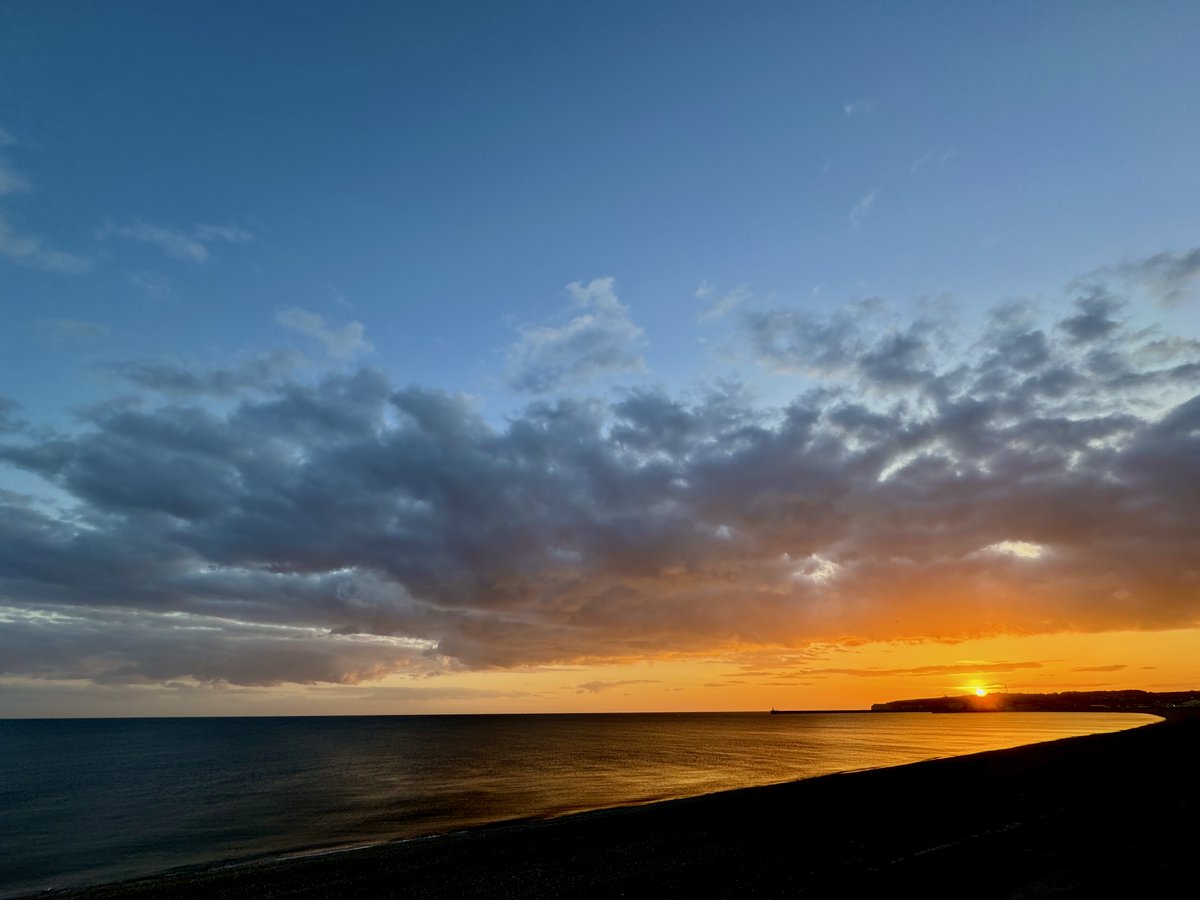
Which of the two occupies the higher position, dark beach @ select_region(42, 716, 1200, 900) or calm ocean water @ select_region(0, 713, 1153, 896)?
dark beach @ select_region(42, 716, 1200, 900)

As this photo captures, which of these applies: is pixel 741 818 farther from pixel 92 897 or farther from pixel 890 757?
pixel 890 757

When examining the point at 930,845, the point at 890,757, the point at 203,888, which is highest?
the point at 930,845

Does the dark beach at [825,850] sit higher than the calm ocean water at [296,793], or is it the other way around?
the dark beach at [825,850]

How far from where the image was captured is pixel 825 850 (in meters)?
26.1

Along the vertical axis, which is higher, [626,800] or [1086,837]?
[1086,837]

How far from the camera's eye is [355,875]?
97.8 ft

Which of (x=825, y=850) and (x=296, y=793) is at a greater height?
(x=825, y=850)

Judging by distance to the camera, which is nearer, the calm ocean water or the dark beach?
the dark beach

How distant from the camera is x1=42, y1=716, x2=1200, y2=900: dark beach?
65.8 feet

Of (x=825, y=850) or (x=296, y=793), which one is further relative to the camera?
(x=296, y=793)

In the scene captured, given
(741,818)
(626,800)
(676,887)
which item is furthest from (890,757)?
(676,887)

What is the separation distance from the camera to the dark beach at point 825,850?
20047 millimetres

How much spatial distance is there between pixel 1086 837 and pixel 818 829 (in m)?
10.9

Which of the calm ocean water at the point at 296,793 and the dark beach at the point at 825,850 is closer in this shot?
the dark beach at the point at 825,850
